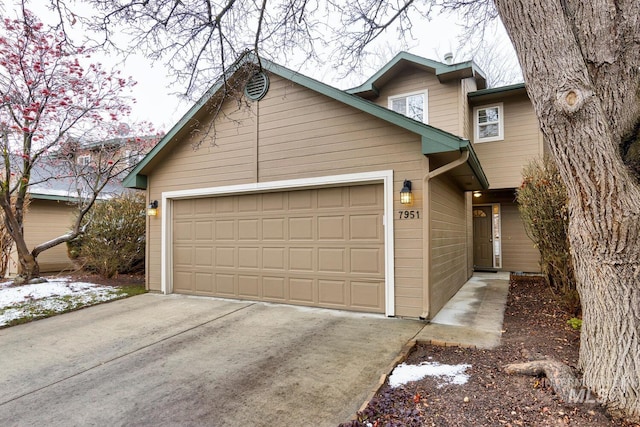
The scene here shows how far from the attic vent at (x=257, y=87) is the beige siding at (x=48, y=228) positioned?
307 inches

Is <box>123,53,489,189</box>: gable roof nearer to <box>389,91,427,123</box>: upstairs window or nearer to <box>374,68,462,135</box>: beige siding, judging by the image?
<box>374,68,462,135</box>: beige siding

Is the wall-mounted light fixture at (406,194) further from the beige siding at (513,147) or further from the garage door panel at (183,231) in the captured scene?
the beige siding at (513,147)

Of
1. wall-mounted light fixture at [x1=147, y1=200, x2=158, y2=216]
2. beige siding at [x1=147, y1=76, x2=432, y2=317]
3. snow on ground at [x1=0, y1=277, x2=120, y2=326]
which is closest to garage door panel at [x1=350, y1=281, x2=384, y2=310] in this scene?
beige siding at [x1=147, y1=76, x2=432, y2=317]

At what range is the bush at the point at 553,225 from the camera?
16.7 feet

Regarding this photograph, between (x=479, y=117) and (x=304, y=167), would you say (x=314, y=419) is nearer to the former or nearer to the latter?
(x=304, y=167)

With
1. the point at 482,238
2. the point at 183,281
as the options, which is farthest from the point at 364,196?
the point at 482,238

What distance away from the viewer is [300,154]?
6082 mm

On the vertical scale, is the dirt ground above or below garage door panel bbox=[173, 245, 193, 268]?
below

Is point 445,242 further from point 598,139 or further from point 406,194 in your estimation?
point 598,139

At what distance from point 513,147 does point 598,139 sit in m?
7.70

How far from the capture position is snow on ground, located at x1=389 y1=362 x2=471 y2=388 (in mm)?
3127

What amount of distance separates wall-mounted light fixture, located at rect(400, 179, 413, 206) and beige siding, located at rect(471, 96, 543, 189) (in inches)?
215

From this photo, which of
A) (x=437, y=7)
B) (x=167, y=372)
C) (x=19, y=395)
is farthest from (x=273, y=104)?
(x=19, y=395)

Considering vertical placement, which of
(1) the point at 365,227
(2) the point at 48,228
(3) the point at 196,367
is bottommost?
(3) the point at 196,367
